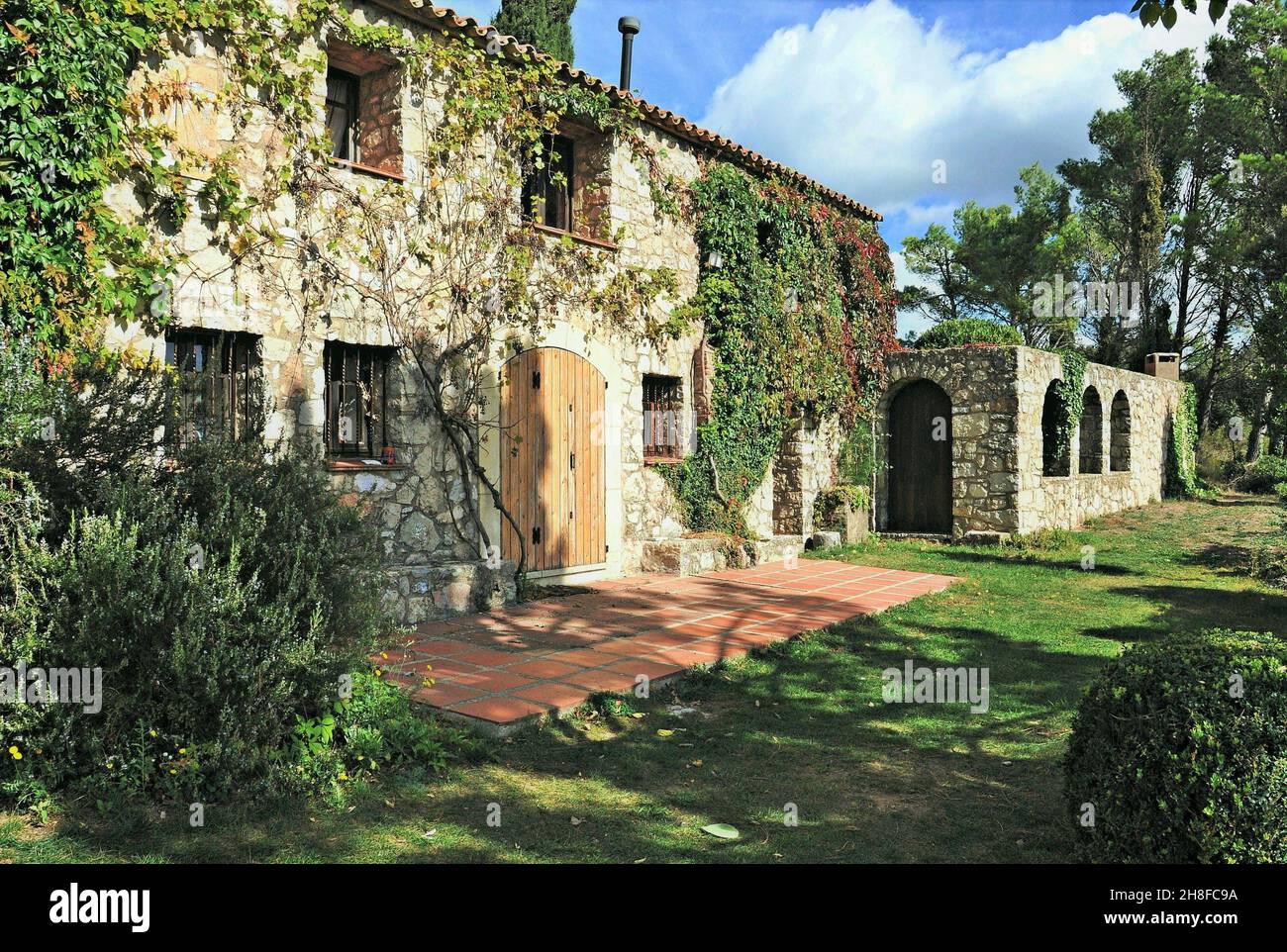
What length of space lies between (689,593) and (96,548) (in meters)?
5.59

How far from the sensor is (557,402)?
883 cm

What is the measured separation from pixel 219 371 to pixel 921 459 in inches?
417

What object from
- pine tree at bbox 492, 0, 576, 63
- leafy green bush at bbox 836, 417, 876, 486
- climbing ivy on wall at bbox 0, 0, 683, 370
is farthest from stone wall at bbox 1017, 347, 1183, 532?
climbing ivy on wall at bbox 0, 0, 683, 370

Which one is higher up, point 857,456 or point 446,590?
point 857,456

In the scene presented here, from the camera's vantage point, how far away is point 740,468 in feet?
37.4

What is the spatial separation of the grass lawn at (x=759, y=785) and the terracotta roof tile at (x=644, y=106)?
5886 mm

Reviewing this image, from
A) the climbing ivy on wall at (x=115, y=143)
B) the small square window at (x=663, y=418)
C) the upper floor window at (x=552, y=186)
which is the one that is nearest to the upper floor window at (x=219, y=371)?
the climbing ivy on wall at (x=115, y=143)

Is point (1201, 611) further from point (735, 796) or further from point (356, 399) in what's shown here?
point (356, 399)

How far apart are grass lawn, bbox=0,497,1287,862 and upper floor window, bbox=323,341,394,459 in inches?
138

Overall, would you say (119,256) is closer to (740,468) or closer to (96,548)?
(96,548)

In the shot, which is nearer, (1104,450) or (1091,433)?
(1104,450)

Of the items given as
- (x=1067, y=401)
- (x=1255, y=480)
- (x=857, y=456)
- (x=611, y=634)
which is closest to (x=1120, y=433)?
(x=1067, y=401)

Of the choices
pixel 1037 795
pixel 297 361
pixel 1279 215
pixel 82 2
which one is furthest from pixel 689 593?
pixel 1279 215
